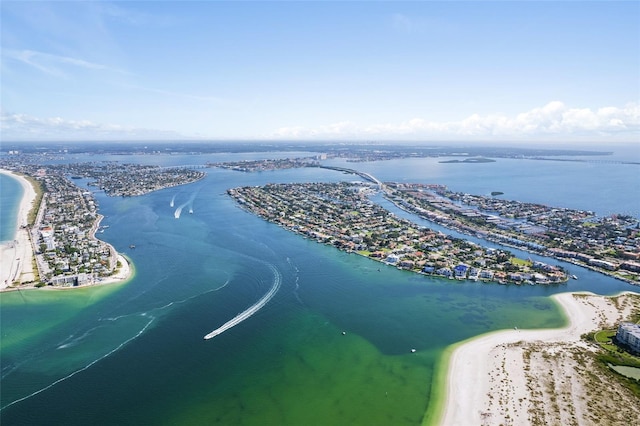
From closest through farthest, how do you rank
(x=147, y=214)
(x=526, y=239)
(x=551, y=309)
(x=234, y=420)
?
1. (x=234, y=420)
2. (x=551, y=309)
3. (x=526, y=239)
4. (x=147, y=214)

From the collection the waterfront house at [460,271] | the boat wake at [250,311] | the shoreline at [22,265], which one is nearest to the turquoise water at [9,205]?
the shoreline at [22,265]

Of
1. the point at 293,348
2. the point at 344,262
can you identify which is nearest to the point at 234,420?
the point at 293,348

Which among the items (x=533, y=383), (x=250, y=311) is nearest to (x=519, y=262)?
(x=533, y=383)

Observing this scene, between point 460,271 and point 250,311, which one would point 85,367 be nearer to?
point 250,311

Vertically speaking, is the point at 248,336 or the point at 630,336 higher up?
the point at 630,336

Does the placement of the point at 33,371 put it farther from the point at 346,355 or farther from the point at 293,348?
the point at 346,355

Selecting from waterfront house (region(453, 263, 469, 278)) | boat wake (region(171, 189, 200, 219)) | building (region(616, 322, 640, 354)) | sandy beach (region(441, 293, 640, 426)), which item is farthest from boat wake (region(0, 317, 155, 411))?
boat wake (region(171, 189, 200, 219))

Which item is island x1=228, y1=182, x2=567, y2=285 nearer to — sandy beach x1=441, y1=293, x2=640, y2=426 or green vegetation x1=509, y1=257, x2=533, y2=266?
green vegetation x1=509, y1=257, x2=533, y2=266
